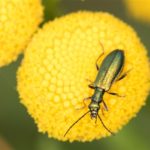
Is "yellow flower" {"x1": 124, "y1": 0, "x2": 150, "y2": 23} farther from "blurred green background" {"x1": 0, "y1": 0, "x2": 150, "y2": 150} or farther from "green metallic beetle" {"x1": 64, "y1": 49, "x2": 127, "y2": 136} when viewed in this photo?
"green metallic beetle" {"x1": 64, "y1": 49, "x2": 127, "y2": 136}

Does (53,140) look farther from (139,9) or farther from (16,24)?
(16,24)

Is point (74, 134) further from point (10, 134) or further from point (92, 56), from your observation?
point (10, 134)

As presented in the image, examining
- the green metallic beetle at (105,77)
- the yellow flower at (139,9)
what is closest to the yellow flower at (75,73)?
the green metallic beetle at (105,77)

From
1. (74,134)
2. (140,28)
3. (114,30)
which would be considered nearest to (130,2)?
(140,28)

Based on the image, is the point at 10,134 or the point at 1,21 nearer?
the point at 1,21

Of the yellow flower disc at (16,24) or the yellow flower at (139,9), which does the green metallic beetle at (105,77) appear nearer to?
the yellow flower disc at (16,24)
